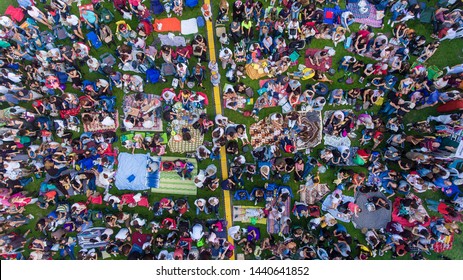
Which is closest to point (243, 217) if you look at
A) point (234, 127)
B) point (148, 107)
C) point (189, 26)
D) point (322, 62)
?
point (234, 127)

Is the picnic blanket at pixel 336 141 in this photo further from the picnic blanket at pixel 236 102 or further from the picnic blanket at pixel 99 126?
the picnic blanket at pixel 99 126

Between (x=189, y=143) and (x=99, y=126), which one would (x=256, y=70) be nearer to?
(x=189, y=143)

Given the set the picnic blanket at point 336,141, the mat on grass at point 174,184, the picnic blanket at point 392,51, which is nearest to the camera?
the picnic blanket at point 392,51

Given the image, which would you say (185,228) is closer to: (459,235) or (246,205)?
(246,205)

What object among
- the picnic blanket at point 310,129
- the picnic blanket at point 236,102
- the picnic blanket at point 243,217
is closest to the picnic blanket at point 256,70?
the picnic blanket at point 236,102

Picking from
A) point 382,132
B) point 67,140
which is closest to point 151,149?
point 67,140

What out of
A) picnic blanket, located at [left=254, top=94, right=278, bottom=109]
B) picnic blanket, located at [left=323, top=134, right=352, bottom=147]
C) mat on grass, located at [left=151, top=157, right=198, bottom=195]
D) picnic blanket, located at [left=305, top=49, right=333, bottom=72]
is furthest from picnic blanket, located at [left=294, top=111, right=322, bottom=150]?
mat on grass, located at [left=151, top=157, right=198, bottom=195]

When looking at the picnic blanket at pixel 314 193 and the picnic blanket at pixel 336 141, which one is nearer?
the picnic blanket at pixel 336 141
